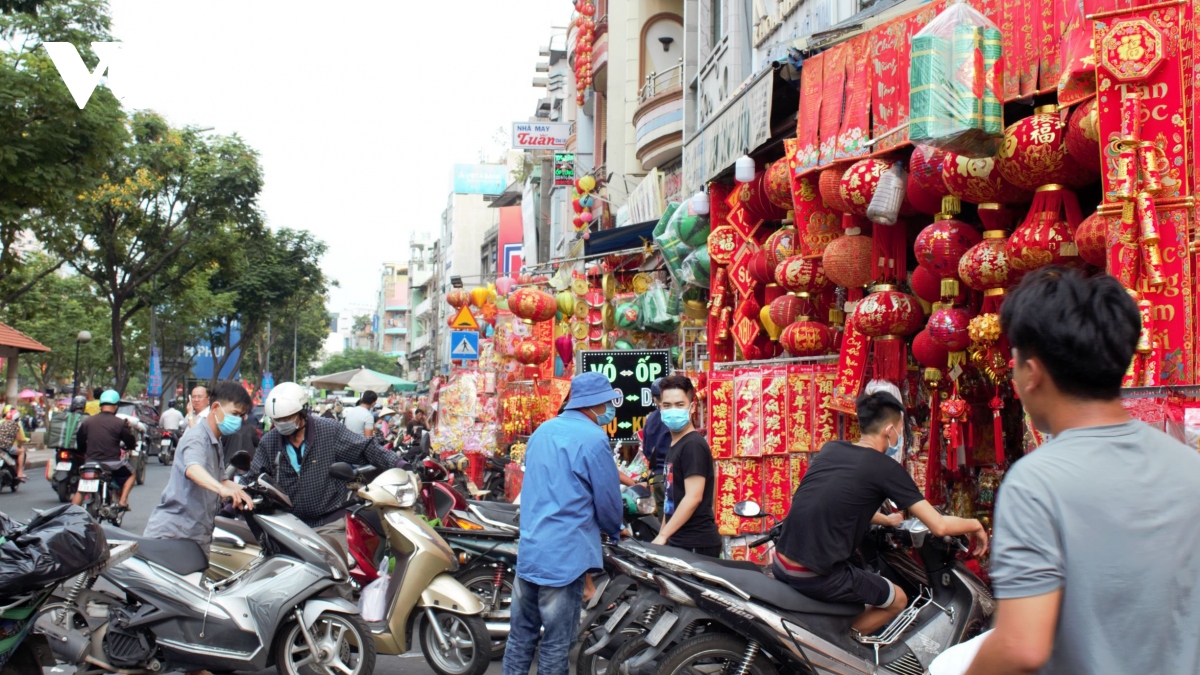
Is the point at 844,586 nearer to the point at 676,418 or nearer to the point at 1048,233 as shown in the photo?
the point at 676,418

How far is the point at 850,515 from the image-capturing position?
4969mm

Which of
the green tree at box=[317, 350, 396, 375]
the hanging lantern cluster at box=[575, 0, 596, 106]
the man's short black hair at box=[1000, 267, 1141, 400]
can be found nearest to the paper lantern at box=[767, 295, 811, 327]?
the man's short black hair at box=[1000, 267, 1141, 400]

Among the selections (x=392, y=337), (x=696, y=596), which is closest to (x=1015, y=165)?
(x=696, y=596)

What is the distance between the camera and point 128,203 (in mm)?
30797

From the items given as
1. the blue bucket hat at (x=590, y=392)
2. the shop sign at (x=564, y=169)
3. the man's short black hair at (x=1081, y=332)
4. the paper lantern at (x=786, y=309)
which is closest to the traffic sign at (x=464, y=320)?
the shop sign at (x=564, y=169)

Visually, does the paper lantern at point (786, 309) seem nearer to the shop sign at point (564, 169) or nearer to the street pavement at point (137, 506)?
the street pavement at point (137, 506)

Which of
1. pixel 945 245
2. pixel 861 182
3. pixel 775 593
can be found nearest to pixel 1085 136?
pixel 945 245

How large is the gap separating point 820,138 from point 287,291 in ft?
129

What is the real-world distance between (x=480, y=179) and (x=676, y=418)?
208 ft

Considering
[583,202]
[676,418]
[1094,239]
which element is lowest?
[676,418]

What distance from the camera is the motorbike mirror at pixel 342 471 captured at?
6398 mm

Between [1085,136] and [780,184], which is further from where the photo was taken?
[780,184]

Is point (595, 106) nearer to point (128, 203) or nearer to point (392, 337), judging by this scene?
point (128, 203)

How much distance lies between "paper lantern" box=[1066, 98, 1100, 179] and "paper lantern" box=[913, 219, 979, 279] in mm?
1019
